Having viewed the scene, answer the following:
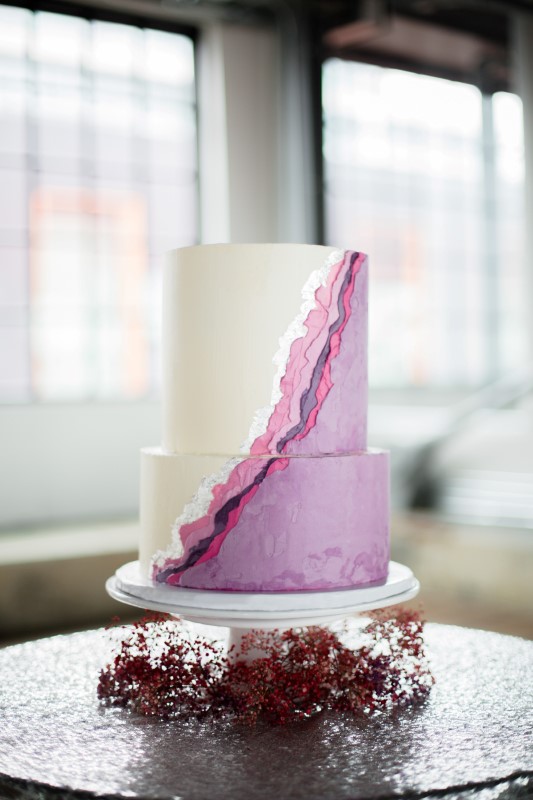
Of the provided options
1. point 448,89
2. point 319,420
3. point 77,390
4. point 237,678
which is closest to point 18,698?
point 237,678

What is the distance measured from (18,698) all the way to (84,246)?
10.5 feet

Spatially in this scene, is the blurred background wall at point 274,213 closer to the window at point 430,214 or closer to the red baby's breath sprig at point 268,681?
the window at point 430,214

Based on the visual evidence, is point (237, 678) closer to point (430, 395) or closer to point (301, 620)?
point (301, 620)

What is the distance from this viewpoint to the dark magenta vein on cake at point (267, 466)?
1.16 metres

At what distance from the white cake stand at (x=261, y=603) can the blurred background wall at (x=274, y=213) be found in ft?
7.29

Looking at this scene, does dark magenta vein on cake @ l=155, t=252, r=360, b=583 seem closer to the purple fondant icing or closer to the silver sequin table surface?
the purple fondant icing

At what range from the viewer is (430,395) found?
4.15 m

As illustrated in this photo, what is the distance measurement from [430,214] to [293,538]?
318 cm

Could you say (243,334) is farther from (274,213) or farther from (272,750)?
(274,213)

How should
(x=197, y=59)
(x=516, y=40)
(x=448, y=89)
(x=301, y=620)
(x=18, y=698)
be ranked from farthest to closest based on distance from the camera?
(x=197, y=59) < (x=448, y=89) < (x=516, y=40) < (x=18, y=698) < (x=301, y=620)

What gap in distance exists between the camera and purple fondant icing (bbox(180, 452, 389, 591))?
3.79 feet

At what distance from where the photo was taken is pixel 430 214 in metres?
4.13

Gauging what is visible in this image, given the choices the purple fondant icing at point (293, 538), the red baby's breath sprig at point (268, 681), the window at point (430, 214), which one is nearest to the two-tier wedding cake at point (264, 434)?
the purple fondant icing at point (293, 538)

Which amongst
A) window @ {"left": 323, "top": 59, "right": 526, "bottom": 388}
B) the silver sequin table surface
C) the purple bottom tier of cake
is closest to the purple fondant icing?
the purple bottom tier of cake
